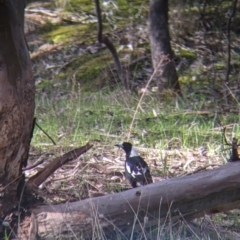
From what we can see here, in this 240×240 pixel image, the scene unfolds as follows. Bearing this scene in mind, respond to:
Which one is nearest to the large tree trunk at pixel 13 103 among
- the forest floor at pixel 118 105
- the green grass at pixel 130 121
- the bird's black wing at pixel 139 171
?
the forest floor at pixel 118 105

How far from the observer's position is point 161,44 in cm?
895

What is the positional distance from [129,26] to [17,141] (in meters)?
7.26

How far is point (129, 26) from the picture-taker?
11156 millimetres

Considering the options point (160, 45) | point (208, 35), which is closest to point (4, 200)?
point (160, 45)

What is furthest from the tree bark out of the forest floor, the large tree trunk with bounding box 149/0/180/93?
the large tree trunk with bounding box 149/0/180/93

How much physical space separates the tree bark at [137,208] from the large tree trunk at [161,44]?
4.53 m

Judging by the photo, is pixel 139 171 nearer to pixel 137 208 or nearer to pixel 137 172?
pixel 137 172

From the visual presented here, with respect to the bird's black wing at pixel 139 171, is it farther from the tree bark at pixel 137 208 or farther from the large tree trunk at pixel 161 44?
the large tree trunk at pixel 161 44

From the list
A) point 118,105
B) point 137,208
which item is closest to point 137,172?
point 137,208

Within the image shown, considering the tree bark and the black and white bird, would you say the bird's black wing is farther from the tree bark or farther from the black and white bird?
the tree bark

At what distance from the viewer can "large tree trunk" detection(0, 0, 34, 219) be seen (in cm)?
406

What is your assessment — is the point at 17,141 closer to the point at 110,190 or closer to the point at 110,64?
the point at 110,190

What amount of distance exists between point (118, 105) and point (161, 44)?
5.08 feet

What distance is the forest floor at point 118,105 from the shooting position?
569 centimetres
